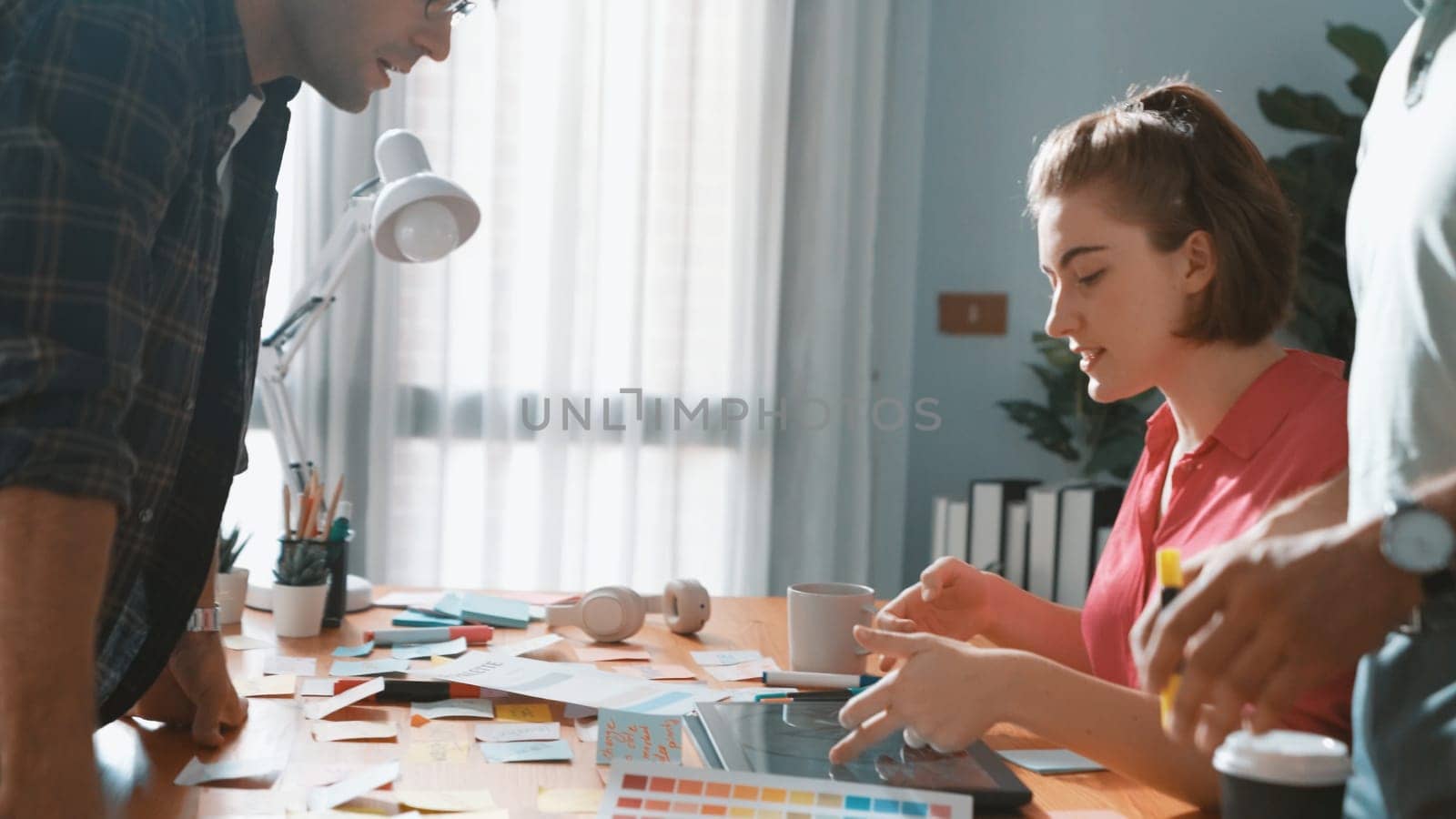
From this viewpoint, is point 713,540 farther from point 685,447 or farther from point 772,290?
point 772,290

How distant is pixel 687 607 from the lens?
1.61 metres

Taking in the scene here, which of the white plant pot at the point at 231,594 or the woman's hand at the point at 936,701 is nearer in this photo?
the woman's hand at the point at 936,701

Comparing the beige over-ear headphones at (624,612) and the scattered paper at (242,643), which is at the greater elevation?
the beige over-ear headphones at (624,612)

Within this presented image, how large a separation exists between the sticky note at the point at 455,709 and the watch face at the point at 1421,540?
0.79m

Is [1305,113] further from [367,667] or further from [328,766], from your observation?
[328,766]

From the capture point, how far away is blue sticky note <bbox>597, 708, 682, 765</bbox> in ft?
3.46

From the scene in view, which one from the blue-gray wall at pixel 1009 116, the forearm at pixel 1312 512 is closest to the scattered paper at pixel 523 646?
the forearm at pixel 1312 512

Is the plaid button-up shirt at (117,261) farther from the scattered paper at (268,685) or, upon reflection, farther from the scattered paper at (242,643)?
the scattered paper at (242,643)

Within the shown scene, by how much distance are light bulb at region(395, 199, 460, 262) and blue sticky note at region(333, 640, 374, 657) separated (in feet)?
1.60

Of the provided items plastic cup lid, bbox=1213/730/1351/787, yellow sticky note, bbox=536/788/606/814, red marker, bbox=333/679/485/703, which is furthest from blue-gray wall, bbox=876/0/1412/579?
plastic cup lid, bbox=1213/730/1351/787

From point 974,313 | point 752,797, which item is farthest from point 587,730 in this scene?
point 974,313

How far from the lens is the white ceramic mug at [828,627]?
138 cm

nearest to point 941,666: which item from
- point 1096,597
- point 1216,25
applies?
point 1096,597

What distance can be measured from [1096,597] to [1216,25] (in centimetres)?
259
